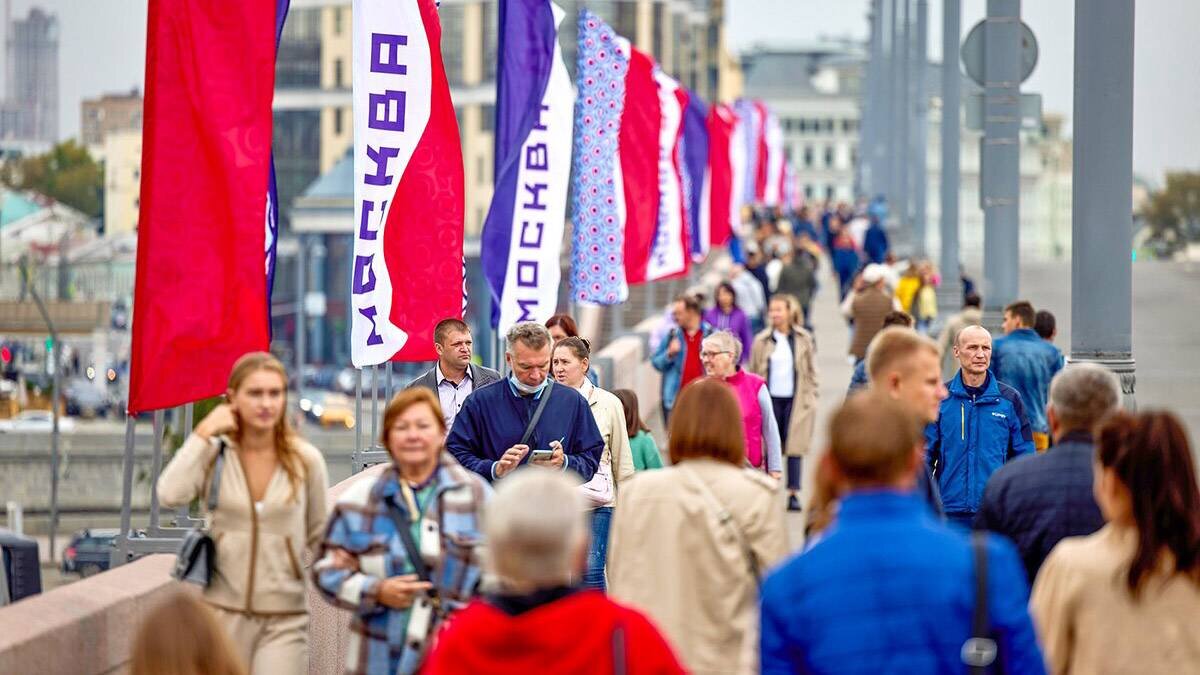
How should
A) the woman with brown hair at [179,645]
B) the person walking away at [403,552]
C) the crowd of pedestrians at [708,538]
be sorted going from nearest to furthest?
the crowd of pedestrians at [708,538], the woman with brown hair at [179,645], the person walking away at [403,552]

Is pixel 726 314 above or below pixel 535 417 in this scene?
above

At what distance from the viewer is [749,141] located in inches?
2254

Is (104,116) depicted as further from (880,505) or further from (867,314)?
(880,505)

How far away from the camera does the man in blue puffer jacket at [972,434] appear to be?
366 inches

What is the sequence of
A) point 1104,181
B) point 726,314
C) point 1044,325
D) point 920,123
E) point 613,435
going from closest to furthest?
point 613,435 → point 1104,181 → point 1044,325 → point 726,314 → point 920,123

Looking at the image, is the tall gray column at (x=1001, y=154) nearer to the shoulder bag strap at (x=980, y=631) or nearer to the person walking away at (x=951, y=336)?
the person walking away at (x=951, y=336)

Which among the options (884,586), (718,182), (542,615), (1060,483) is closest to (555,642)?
(542,615)

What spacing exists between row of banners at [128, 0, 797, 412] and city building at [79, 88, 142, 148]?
14404 centimetres

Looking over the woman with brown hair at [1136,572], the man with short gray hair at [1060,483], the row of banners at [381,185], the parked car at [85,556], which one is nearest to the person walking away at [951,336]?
the row of banners at [381,185]

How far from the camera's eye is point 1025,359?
12.6 metres

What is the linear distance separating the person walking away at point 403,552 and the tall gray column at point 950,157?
21.4m

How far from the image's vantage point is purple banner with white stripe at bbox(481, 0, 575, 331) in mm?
13570

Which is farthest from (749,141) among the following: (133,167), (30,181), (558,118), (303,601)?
(30,181)

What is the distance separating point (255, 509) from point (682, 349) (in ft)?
30.2
